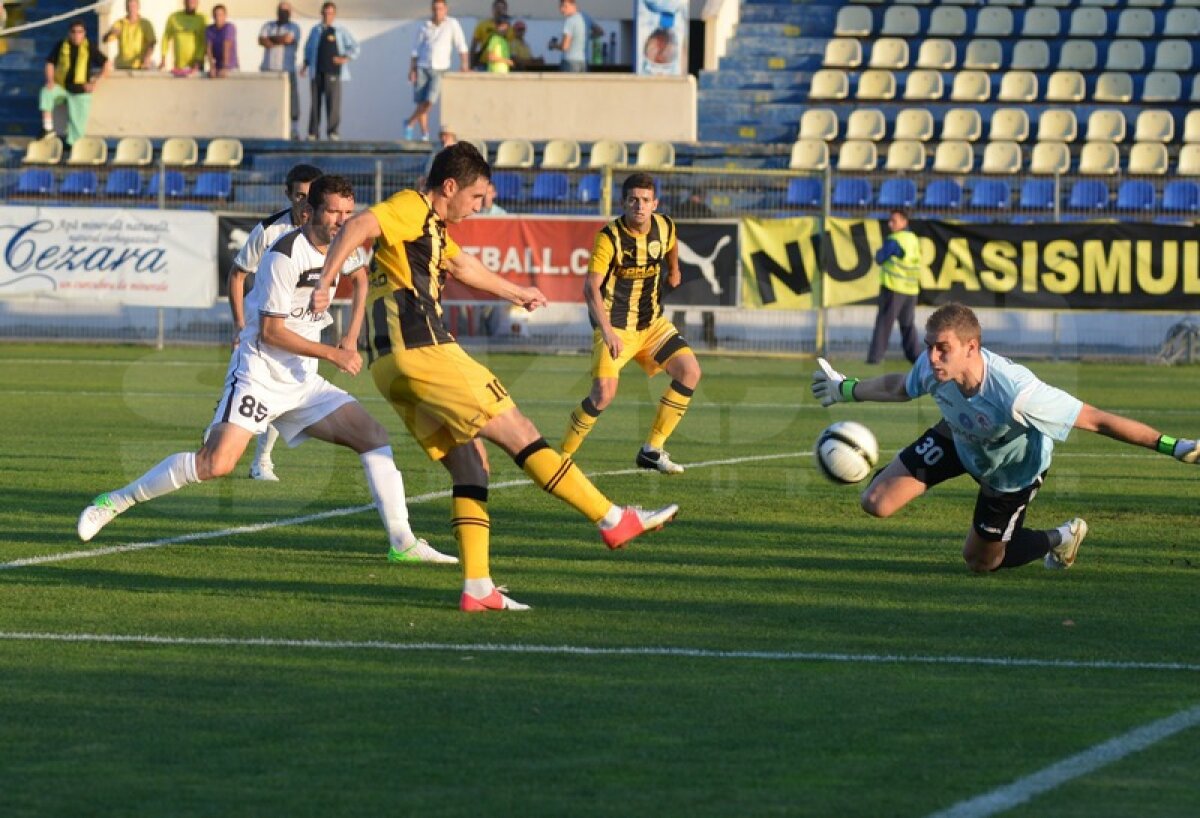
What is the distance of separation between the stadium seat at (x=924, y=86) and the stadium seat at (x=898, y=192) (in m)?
3.98

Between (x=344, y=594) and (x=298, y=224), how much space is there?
3.44 m

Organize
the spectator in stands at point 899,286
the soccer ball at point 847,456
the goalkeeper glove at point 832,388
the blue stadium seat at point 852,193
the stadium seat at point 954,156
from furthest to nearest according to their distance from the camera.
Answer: the stadium seat at point 954,156 < the blue stadium seat at point 852,193 < the spectator in stands at point 899,286 < the soccer ball at point 847,456 < the goalkeeper glove at point 832,388

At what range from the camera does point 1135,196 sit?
28.1 m

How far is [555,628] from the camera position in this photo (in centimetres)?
790

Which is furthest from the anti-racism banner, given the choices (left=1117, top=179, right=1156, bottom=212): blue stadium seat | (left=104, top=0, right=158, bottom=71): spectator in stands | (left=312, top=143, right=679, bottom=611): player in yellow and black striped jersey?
(left=312, top=143, right=679, bottom=611): player in yellow and black striped jersey

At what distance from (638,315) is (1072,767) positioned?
28.9 feet

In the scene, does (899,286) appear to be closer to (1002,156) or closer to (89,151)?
(1002,156)

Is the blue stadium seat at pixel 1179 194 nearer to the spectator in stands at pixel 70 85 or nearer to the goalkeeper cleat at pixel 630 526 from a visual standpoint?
the spectator in stands at pixel 70 85

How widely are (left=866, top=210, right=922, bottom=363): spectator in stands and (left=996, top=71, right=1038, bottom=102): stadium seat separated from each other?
7773mm

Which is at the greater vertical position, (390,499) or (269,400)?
(269,400)

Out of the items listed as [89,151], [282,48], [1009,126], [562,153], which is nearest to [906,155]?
[1009,126]

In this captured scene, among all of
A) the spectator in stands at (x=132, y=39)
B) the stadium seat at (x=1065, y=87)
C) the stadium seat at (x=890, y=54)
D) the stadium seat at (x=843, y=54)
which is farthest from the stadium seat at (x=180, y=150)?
the stadium seat at (x=1065, y=87)

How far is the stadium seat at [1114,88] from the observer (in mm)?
31750

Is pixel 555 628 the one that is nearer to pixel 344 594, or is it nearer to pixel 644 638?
pixel 644 638
